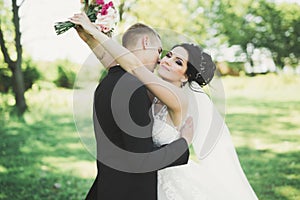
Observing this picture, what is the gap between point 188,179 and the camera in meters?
2.76

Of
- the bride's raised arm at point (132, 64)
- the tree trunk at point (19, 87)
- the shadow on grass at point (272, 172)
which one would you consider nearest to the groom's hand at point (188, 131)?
the bride's raised arm at point (132, 64)

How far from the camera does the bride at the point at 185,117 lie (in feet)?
7.20

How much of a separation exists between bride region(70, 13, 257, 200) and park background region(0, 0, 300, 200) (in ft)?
1.08

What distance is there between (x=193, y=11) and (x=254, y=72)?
12.2 feet

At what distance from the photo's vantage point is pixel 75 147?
22.6ft

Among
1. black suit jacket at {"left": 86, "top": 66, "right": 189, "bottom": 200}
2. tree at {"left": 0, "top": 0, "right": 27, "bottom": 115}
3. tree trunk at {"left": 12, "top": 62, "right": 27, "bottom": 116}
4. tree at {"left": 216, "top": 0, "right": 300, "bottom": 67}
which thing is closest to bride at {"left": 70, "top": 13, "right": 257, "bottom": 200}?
black suit jacket at {"left": 86, "top": 66, "right": 189, "bottom": 200}

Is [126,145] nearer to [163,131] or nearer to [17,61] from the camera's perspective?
[163,131]

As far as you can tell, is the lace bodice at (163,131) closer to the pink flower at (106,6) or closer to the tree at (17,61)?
the pink flower at (106,6)

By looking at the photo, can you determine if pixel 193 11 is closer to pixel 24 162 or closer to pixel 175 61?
→ pixel 24 162

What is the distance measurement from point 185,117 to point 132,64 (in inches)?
19.1

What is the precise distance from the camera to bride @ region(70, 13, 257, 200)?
86.4 inches

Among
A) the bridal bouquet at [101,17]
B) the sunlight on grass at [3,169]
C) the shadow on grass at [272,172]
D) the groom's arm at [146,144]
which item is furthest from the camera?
the sunlight on grass at [3,169]

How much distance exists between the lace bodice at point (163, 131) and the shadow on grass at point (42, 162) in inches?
99.6

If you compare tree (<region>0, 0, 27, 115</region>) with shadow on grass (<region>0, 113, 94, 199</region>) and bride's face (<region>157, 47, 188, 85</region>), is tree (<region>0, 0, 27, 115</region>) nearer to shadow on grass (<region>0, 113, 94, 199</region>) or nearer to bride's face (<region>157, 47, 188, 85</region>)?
shadow on grass (<region>0, 113, 94, 199</region>)
